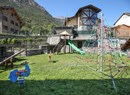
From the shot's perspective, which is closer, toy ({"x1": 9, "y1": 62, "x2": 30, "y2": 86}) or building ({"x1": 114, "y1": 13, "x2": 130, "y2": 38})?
toy ({"x1": 9, "y1": 62, "x2": 30, "y2": 86})

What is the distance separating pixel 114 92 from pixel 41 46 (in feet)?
88.0

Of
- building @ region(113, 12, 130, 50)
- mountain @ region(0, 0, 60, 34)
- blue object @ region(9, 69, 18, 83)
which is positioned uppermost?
mountain @ region(0, 0, 60, 34)

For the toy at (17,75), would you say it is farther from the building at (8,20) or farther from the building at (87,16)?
the building at (87,16)

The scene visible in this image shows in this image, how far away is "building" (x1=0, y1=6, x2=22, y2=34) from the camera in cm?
4691

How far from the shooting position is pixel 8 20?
167 ft

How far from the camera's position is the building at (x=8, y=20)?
4691 cm

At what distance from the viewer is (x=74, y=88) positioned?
11008mm

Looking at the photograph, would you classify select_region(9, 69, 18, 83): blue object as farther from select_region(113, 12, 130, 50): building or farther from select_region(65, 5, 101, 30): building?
select_region(65, 5, 101, 30): building

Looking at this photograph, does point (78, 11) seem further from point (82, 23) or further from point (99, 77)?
point (99, 77)

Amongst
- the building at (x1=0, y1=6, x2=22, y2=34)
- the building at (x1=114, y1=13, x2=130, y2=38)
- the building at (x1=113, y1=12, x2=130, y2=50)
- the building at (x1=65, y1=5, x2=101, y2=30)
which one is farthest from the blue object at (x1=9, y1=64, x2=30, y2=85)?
the building at (x1=65, y1=5, x2=101, y2=30)

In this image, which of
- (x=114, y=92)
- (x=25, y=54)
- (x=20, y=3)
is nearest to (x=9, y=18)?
(x=25, y=54)

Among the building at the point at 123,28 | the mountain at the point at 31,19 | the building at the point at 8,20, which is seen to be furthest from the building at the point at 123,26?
the building at the point at 8,20

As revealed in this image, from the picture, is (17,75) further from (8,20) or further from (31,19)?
(31,19)

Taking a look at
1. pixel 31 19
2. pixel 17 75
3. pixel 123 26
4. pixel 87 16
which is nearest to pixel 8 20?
pixel 87 16
